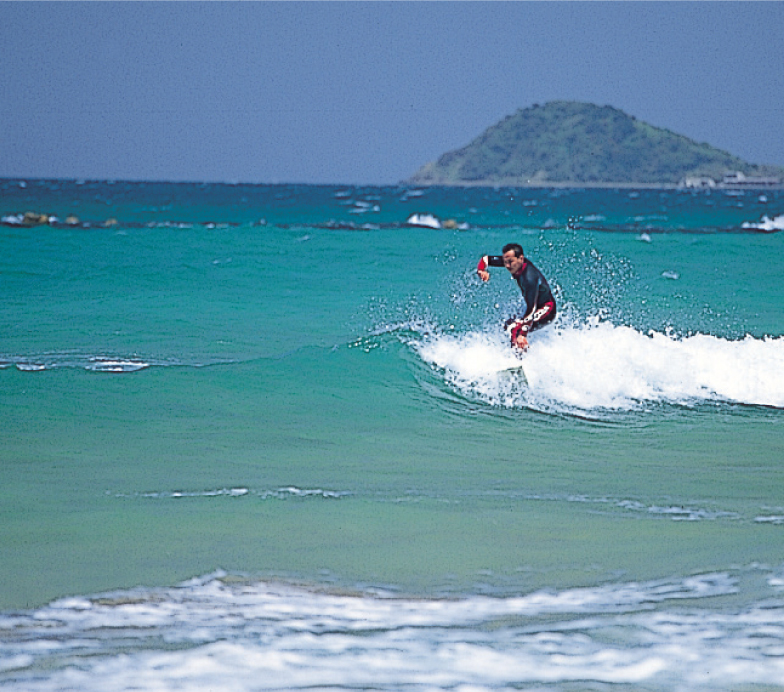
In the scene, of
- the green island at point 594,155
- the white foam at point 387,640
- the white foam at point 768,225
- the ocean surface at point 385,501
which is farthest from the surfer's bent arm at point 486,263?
the green island at point 594,155

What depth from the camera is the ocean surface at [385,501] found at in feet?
14.0

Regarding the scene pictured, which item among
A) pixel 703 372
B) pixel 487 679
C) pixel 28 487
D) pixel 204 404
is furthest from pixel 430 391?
pixel 487 679

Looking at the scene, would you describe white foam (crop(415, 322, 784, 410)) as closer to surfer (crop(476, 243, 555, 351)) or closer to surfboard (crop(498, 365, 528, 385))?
surfboard (crop(498, 365, 528, 385))

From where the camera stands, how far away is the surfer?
9.52 m

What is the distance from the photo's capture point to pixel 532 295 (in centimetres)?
973

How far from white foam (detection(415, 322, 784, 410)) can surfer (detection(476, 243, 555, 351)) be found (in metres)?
0.70

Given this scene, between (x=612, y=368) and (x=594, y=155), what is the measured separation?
3827 inches

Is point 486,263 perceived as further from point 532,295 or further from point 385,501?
point 385,501

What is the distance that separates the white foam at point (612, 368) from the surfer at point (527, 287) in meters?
0.70

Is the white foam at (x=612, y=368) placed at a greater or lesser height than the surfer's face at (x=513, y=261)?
lesser

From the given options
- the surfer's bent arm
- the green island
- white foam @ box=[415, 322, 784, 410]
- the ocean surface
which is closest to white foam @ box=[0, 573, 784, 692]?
the ocean surface

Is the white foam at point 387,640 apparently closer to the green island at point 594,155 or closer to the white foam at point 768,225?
the white foam at point 768,225

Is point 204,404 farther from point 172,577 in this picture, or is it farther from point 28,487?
point 172,577

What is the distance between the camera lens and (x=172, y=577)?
17.4 ft
